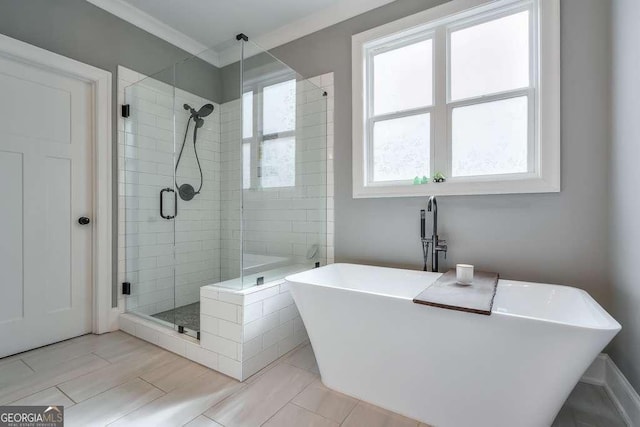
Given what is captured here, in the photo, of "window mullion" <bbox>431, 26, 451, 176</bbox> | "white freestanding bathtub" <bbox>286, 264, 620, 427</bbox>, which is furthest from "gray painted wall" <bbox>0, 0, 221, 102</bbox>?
"white freestanding bathtub" <bbox>286, 264, 620, 427</bbox>

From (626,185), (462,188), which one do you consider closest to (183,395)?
(462,188)

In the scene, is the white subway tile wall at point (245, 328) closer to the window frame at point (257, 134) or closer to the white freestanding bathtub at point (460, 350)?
the white freestanding bathtub at point (460, 350)

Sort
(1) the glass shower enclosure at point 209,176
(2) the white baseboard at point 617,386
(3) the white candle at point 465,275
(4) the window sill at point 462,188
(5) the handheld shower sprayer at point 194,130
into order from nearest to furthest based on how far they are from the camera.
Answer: (2) the white baseboard at point 617,386 < (3) the white candle at point 465,275 < (4) the window sill at point 462,188 < (1) the glass shower enclosure at point 209,176 < (5) the handheld shower sprayer at point 194,130

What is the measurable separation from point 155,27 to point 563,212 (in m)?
3.60

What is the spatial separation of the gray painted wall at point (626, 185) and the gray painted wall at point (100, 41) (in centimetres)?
255

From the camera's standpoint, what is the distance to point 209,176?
265cm

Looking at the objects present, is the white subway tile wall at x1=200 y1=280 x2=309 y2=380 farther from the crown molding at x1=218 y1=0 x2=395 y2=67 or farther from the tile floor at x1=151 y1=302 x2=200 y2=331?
the crown molding at x1=218 y1=0 x2=395 y2=67

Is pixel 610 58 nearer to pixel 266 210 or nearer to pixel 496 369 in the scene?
pixel 496 369

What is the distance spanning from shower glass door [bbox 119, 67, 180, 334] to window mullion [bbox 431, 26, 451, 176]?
2.24 m

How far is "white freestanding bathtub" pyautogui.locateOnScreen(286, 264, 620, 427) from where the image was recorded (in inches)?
42.7

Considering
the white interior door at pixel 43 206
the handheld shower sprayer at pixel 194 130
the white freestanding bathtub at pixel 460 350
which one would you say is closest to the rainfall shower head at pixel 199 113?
the handheld shower sprayer at pixel 194 130

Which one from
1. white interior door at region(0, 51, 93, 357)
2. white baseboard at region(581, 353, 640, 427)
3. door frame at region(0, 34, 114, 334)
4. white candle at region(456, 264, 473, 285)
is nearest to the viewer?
white baseboard at region(581, 353, 640, 427)

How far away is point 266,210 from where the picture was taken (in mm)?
2191

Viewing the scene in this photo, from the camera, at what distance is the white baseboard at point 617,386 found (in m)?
1.33
